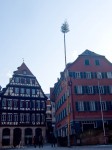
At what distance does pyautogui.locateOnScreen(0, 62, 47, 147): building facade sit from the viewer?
4794 cm

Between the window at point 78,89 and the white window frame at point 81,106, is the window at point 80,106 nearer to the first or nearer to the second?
the white window frame at point 81,106

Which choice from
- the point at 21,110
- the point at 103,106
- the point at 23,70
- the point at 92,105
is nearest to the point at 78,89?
the point at 92,105

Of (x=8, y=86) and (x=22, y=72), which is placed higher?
(x=22, y=72)

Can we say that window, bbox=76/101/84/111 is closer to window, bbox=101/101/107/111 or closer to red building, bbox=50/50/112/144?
red building, bbox=50/50/112/144

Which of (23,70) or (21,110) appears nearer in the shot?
(21,110)

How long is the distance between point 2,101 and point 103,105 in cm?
2369

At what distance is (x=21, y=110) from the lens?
1975 inches

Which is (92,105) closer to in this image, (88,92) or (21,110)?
(88,92)

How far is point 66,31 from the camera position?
94.3ft

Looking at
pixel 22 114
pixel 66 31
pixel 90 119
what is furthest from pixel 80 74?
pixel 22 114

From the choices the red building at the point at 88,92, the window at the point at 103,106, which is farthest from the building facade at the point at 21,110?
the window at the point at 103,106

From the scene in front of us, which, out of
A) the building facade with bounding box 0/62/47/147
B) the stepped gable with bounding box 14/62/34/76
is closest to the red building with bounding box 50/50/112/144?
the building facade with bounding box 0/62/47/147

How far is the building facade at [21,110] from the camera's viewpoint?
47938 mm

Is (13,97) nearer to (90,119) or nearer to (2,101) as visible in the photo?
(2,101)
